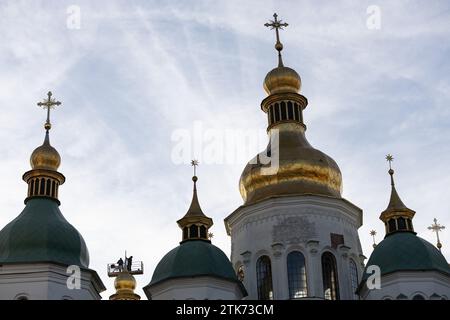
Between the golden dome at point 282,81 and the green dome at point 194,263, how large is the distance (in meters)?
11.2

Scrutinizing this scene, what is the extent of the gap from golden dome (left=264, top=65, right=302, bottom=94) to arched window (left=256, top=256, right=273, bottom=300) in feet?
31.3

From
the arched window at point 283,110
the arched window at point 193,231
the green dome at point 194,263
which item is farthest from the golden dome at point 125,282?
the arched window at point 283,110

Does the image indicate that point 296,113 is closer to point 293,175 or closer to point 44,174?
point 293,175

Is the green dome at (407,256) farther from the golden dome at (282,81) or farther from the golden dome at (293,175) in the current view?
the golden dome at (282,81)

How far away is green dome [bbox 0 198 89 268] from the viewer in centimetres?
3425

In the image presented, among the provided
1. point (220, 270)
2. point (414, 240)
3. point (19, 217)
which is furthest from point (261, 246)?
point (19, 217)

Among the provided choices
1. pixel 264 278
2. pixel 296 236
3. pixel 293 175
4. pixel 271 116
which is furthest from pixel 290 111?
pixel 264 278

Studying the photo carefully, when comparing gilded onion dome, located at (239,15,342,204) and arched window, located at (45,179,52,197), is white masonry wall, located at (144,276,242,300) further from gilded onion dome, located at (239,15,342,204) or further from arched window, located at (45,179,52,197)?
arched window, located at (45,179,52,197)

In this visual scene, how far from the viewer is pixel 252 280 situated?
38219 millimetres

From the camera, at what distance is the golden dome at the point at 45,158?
3899 centimetres

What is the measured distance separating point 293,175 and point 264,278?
4.84m
